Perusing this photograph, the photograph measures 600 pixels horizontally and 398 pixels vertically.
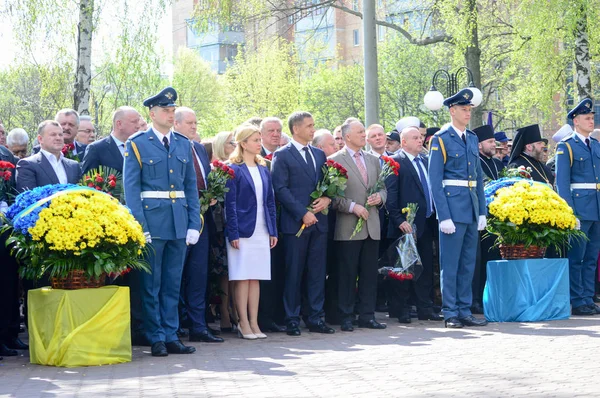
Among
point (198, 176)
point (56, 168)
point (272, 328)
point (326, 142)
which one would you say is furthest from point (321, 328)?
point (56, 168)

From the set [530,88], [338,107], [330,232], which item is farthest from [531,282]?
[338,107]

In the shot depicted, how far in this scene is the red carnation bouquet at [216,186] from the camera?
10977 millimetres

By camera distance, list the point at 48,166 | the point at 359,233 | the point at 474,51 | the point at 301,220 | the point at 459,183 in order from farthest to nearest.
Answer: the point at 474,51, the point at 359,233, the point at 459,183, the point at 301,220, the point at 48,166

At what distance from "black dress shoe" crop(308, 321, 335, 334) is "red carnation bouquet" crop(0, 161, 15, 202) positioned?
11.7 ft

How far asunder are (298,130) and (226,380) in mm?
4265

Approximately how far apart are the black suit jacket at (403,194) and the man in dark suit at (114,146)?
3257 millimetres

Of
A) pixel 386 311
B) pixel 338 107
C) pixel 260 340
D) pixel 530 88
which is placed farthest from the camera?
pixel 338 107

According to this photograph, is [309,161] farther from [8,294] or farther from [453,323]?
[8,294]

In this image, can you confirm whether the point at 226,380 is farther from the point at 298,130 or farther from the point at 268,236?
the point at 298,130

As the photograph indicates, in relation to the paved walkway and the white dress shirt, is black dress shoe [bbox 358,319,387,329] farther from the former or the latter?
the white dress shirt

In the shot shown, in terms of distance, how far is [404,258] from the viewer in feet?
39.8

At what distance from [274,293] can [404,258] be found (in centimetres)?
155

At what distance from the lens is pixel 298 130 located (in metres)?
11.7

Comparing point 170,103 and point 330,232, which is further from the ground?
point 170,103
